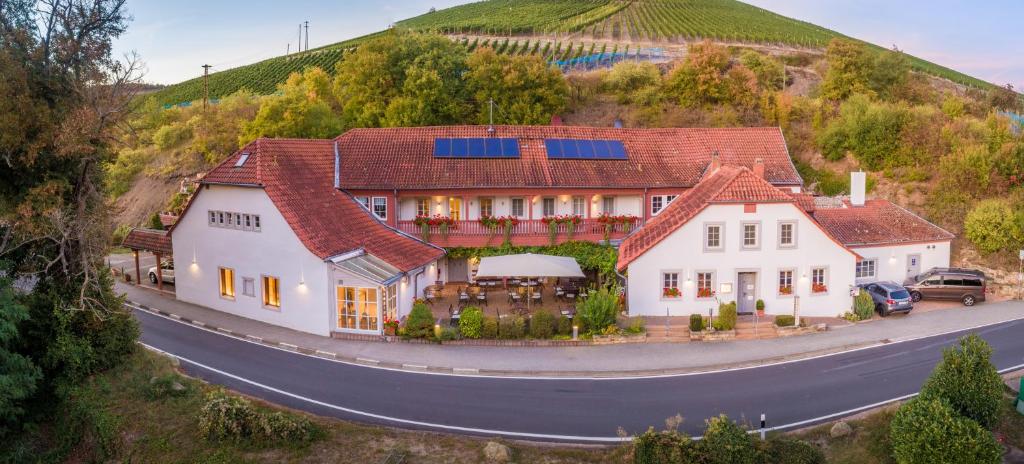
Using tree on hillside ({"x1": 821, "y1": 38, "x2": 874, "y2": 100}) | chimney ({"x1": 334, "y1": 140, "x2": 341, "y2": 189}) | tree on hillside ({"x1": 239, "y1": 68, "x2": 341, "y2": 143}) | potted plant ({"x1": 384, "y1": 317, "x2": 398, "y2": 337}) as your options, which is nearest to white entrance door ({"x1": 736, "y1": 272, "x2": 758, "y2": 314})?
potted plant ({"x1": 384, "y1": 317, "x2": 398, "y2": 337})

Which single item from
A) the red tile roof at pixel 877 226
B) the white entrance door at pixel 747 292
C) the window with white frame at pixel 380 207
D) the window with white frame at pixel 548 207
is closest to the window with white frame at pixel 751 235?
the white entrance door at pixel 747 292

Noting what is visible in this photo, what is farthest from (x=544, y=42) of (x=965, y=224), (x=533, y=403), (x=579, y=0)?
(x=533, y=403)

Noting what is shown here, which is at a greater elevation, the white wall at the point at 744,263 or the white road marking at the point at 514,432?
the white wall at the point at 744,263

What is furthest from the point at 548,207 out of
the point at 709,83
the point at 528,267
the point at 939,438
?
the point at 939,438

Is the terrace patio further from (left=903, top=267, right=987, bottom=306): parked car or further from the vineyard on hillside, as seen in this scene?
the vineyard on hillside

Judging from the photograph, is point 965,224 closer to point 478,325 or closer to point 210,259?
point 478,325

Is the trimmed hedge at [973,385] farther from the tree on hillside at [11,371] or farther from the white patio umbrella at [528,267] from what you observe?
the tree on hillside at [11,371]
